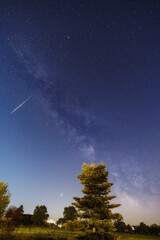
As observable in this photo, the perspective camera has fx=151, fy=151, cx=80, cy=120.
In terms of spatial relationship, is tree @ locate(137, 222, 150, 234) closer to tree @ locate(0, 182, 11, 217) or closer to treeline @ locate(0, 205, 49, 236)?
treeline @ locate(0, 205, 49, 236)

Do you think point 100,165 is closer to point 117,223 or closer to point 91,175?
Result: point 91,175

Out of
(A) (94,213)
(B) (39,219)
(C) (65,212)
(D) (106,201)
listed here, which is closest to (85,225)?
(A) (94,213)

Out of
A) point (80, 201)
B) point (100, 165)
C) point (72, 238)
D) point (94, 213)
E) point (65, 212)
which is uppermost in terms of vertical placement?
point (65, 212)

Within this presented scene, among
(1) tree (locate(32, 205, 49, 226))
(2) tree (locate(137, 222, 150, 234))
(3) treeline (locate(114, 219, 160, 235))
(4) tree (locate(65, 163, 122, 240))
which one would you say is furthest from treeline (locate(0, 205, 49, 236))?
(2) tree (locate(137, 222, 150, 234))

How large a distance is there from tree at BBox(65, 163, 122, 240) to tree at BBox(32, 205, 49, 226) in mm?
62817

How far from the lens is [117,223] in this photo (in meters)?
59.2

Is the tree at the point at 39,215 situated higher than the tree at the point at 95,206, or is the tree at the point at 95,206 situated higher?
the tree at the point at 39,215

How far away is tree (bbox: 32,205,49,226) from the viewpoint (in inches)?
2681

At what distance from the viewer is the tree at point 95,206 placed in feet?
50.9

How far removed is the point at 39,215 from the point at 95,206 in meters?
66.3

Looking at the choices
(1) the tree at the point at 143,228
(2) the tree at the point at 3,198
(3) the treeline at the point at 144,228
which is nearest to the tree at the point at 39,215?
(3) the treeline at the point at 144,228

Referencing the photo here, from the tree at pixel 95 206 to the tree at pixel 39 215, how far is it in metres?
62.8

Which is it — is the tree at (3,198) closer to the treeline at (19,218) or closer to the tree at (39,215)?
the treeline at (19,218)

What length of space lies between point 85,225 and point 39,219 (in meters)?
65.4
